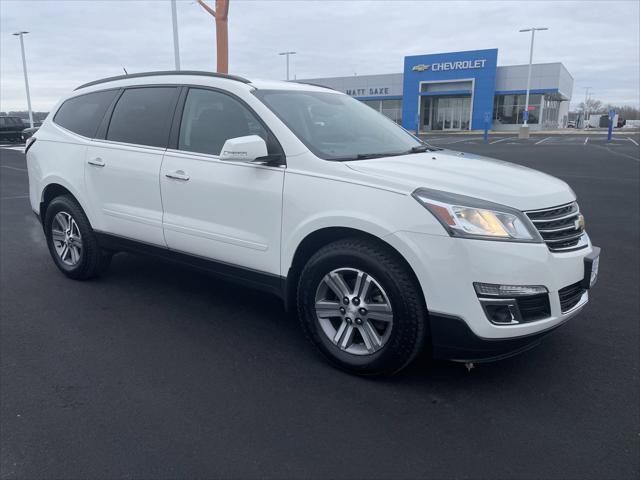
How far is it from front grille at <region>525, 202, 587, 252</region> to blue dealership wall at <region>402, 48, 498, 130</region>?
5019cm

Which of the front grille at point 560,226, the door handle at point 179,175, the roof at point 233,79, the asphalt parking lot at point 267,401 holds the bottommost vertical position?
the asphalt parking lot at point 267,401

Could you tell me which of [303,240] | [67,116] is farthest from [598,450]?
[67,116]

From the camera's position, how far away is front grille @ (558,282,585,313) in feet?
10.2

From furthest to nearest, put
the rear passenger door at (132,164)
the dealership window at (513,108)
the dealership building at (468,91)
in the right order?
the dealership window at (513,108), the dealership building at (468,91), the rear passenger door at (132,164)

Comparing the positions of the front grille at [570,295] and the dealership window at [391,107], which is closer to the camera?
the front grille at [570,295]

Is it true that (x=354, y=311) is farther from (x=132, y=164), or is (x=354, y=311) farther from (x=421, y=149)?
(x=132, y=164)

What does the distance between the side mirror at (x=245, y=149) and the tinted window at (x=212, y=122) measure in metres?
0.32

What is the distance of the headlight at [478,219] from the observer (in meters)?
2.91

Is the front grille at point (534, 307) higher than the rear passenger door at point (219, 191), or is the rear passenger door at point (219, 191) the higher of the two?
the rear passenger door at point (219, 191)

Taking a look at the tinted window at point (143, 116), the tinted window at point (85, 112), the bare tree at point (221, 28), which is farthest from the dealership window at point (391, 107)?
the tinted window at point (143, 116)

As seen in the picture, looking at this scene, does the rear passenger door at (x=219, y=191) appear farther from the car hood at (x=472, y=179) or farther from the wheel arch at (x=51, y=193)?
the wheel arch at (x=51, y=193)

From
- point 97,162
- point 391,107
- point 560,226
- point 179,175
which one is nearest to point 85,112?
point 97,162

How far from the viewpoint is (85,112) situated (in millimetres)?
5098

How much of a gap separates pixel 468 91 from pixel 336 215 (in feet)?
182
